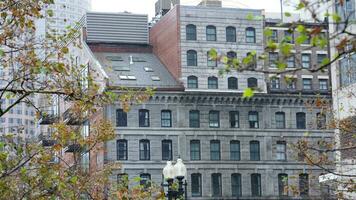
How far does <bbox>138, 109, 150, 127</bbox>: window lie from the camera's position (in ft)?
229

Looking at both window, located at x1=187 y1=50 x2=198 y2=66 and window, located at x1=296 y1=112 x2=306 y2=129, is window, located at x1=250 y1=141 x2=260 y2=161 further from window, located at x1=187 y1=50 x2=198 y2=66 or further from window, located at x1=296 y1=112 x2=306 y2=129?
window, located at x1=187 y1=50 x2=198 y2=66

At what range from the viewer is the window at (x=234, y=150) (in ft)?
235

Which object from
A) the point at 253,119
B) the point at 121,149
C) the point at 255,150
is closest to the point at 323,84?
the point at 253,119

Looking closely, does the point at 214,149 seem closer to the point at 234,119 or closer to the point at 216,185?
the point at 216,185

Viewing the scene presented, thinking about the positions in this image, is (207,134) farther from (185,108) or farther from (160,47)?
(160,47)

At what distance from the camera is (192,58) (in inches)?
2815

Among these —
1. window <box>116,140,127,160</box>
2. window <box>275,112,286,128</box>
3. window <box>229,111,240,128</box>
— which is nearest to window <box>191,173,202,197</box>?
window <box>229,111,240,128</box>

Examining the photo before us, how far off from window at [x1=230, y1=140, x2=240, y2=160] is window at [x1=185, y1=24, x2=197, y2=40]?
9011mm

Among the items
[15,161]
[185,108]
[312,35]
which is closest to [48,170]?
[15,161]

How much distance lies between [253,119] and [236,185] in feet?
18.9

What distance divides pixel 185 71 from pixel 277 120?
8.81 meters

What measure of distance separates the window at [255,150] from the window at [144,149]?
8.68 m

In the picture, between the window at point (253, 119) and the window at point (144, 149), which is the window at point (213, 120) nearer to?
the window at point (253, 119)

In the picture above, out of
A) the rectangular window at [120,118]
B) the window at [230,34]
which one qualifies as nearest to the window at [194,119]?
the rectangular window at [120,118]
